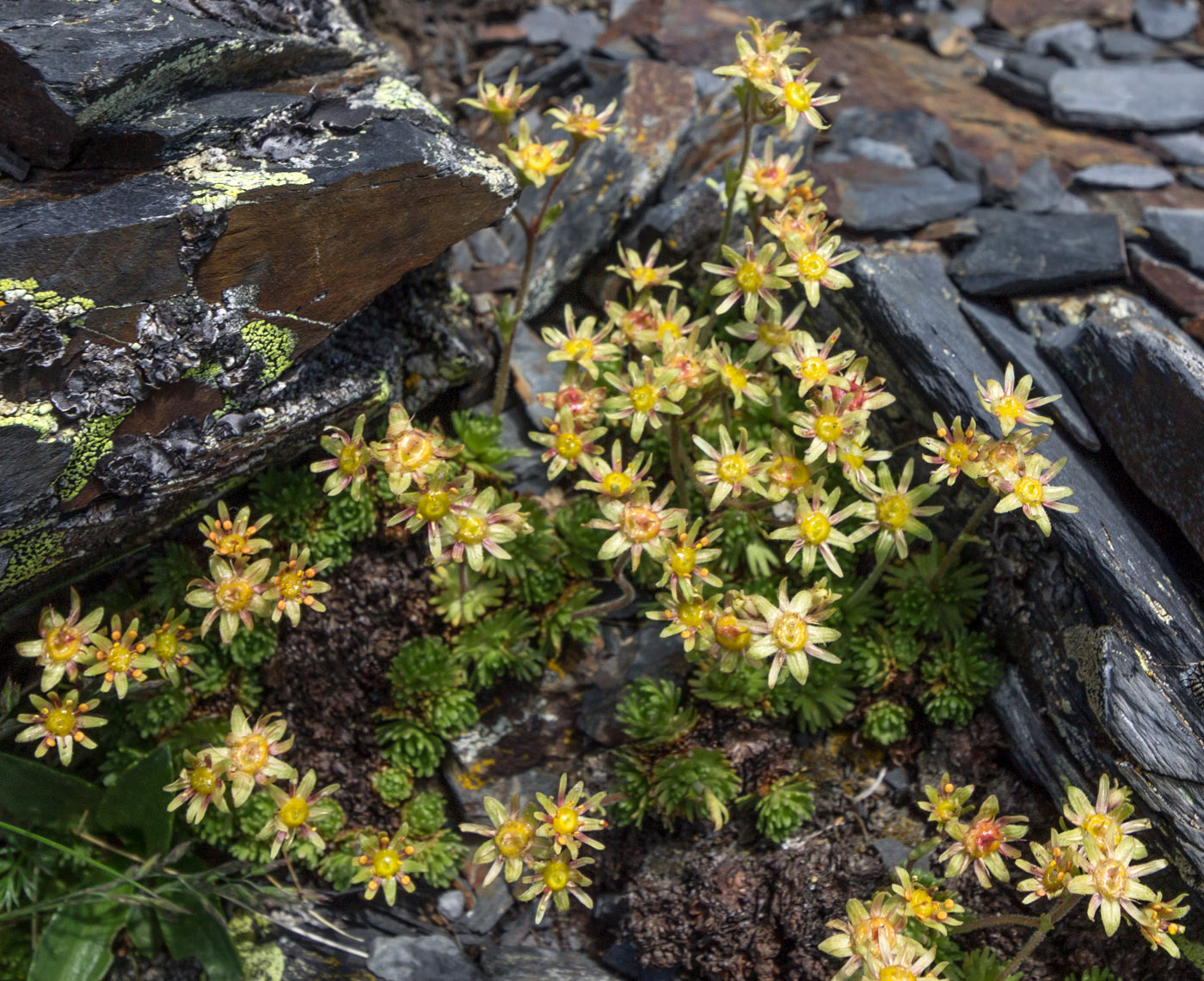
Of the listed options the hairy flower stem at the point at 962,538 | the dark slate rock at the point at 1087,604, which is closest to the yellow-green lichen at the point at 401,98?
the dark slate rock at the point at 1087,604

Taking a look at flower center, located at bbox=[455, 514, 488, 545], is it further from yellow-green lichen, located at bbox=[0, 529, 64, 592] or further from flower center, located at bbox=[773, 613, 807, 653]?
yellow-green lichen, located at bbox=[0, 529, 64, 592]

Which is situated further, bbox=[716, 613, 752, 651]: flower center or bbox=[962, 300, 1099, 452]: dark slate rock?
bbox=[962, 300, 1099, 452]: dark slate rock

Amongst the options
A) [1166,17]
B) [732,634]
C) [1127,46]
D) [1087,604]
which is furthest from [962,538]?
[1166,17]

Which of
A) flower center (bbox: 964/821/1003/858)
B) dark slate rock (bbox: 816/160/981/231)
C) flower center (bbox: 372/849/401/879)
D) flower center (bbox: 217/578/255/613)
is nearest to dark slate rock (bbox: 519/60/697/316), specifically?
dark slate rock (bbox: 816/160/981/231)

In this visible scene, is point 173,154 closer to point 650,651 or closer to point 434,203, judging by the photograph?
point 434,203

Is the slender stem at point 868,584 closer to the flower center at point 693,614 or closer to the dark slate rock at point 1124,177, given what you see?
the flower center at point 693,614
